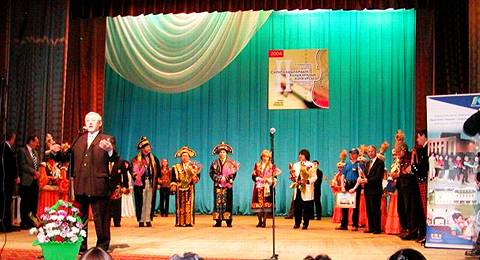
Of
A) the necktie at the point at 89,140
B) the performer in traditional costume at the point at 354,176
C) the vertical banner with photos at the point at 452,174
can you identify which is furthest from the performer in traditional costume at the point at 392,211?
the necktie at the point at 89,140

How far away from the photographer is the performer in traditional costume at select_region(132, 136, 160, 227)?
11.3 metres

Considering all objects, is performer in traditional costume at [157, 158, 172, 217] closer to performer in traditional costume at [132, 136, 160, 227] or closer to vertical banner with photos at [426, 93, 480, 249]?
performer in traditional costume at [132, 136, 160, 227]

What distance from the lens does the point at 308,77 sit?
42.8 feet

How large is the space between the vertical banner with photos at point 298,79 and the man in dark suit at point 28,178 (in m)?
4.89

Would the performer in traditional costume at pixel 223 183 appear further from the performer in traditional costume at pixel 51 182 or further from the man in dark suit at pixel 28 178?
the man in dark suit at pixel 28 178

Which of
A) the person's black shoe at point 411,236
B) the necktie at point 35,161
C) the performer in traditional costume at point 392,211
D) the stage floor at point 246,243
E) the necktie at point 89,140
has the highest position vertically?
the necktie at point 89,140

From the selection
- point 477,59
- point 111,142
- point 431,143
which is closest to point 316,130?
point 477,59

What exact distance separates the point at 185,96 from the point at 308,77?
11.0ft

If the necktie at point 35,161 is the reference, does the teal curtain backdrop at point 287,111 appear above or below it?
above

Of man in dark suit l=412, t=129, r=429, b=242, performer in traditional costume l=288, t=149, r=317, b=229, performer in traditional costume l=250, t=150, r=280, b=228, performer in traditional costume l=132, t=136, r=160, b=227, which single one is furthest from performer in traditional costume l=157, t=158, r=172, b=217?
man in dark suit l=412, t=129, r=429, b=242

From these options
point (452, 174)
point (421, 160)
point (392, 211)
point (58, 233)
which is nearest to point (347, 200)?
point (392, 211)

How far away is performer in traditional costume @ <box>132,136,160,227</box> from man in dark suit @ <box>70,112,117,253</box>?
13.8 feet

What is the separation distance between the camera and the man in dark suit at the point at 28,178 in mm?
9935

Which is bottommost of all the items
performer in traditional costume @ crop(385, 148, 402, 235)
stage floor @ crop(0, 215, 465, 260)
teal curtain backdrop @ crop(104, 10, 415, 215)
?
stage floor @ crop(0, 215, 465, 260)
